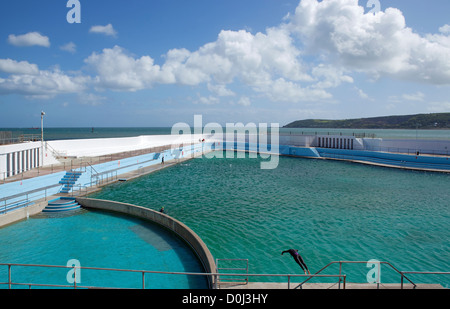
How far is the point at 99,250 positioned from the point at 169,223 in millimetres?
3073

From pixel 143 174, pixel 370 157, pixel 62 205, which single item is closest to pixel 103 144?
pixel 143 174

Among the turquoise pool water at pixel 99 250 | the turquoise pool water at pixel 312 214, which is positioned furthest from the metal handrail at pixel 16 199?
the turquoise pool water at pixel 312 214

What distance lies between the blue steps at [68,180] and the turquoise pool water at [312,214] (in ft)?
6.66

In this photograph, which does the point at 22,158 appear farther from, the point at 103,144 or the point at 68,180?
the point at 103,144

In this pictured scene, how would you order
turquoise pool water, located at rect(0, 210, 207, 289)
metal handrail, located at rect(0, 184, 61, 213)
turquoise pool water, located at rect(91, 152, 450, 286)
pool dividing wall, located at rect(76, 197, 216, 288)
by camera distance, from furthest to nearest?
metal handrail, located at rect(0, 184, 61, 213), turquoise pool water, located at rect(91, 152, 450, 286), pool dividing wall, located at rect(76, 197, 216, 288), turquoise pool water, located at rect(0, 210, 207, 289)

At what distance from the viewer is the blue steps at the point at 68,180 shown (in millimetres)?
18675

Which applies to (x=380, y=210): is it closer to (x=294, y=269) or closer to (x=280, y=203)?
(x=280, y=203)

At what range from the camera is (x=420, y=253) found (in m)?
10.8

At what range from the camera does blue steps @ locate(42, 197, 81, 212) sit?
15.7 m

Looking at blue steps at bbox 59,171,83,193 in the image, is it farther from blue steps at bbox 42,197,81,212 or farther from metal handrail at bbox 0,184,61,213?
blue steps at bbox 42,197,81,212

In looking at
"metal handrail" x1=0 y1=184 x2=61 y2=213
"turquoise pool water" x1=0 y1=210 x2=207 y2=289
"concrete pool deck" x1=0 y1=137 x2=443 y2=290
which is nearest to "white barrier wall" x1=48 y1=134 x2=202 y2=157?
"concrete pool deck" x1=0 y1=137 x2=443 y2=290

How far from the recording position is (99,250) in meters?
10.8

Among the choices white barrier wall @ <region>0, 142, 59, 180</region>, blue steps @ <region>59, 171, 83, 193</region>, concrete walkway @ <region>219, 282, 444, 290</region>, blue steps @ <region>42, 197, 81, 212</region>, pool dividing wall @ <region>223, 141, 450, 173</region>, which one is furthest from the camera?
pool dividing wall @ <region>223, 141, 450, 173</region>

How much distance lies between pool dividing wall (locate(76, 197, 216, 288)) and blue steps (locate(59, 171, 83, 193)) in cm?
253
